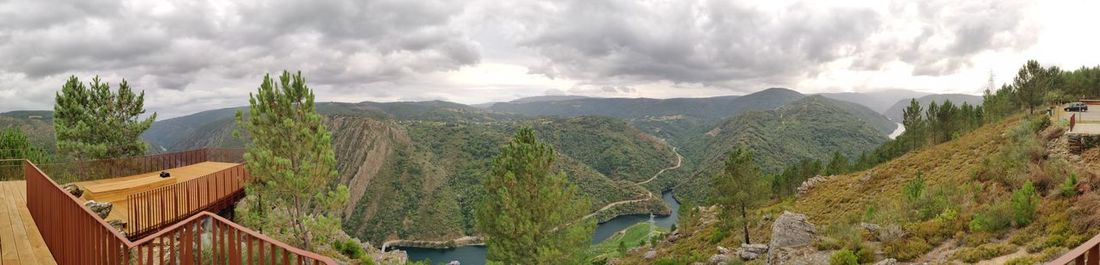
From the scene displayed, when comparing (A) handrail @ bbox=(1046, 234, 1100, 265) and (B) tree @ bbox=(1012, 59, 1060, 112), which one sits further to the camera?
(B) tree @ bbox=(1012, 59, 1060, 112)

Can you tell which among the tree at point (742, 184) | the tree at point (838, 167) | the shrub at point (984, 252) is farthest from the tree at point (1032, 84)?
the shrub at point (984, 252)

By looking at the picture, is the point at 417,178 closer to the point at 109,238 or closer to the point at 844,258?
the point at 844,258

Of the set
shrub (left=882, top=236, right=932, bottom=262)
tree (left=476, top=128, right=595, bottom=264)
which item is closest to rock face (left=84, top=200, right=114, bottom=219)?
tree (left=476, top=128, right=595, bottom=264)

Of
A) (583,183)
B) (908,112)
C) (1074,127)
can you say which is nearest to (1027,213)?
(1074,127)

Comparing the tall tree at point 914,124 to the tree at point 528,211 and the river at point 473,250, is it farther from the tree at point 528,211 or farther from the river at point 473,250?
the tree at point 528,211

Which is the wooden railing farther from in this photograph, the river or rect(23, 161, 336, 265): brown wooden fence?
the river

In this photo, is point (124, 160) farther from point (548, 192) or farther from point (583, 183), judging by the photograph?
point (583, 183)

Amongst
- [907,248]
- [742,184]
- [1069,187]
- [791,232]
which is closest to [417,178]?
[742,184]
